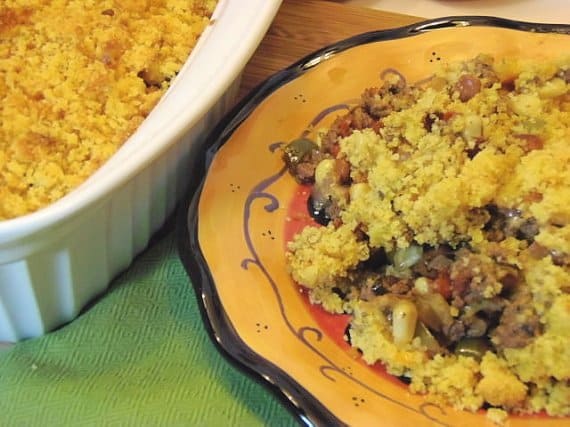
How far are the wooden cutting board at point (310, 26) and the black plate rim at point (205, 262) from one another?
138 millimetres

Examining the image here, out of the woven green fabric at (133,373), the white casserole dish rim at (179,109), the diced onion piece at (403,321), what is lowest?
the woven green fabric at (133,373)

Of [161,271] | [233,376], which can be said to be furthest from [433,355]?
[161,271]

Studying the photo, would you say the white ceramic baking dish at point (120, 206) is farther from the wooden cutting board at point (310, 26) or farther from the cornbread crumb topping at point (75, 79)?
the wooden cutting board at point (310, 26)

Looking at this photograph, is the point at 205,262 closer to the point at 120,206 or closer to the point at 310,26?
the point at 120,206

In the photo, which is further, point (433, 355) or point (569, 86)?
point (569, 86)

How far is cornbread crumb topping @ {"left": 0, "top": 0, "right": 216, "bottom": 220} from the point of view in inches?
33.8

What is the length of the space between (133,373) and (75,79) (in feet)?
1.09

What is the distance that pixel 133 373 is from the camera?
0.93 m

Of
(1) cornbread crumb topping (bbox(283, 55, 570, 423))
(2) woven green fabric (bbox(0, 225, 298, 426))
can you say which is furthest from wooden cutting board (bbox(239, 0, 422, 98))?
(2) woven green fabric (bbox(0, 225, 298, 426))

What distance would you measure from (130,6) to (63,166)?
A: 0.88 ft

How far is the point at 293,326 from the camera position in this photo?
883mm

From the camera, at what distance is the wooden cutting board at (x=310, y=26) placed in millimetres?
1253

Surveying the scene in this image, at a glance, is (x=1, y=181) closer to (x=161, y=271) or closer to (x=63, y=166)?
(x=63, y=166)

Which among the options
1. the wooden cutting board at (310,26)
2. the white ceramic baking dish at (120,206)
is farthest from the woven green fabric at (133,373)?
the wooden cutting board at (310,26)
